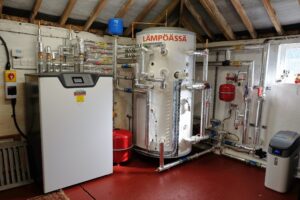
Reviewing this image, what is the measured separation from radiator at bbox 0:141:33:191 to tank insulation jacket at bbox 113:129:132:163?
3.97 feet

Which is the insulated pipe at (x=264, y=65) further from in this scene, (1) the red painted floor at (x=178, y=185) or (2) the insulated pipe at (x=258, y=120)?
(1) the red painted floor at (x=178, y=185)

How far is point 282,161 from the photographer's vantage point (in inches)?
111

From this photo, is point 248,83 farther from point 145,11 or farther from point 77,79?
point 77,79

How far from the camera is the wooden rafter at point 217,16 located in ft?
11.2

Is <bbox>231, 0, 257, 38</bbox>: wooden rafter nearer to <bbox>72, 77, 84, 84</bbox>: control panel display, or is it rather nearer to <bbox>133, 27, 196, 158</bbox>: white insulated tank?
<bbox>133, 27, 196, 158</bbox>: white insulated tank

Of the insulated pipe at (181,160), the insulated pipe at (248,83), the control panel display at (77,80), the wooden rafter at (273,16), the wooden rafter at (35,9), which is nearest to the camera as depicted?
the control panel display at (77,80)

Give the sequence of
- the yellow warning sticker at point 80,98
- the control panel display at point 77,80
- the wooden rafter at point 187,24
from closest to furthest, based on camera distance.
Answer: the control panel display at point 77,80 < the yellow warning sticker at point 80,98 < the wooden rafter at point 187,24

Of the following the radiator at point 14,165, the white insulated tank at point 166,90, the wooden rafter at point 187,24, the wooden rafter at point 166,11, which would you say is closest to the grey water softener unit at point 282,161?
the white insulated tank at point 166,90

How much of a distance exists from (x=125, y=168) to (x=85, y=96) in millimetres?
1378

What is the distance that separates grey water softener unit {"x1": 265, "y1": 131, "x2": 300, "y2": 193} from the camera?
2.79 metres

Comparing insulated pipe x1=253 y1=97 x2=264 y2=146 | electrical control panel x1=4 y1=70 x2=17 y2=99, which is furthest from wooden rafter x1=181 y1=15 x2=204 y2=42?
electrical control panel x1=4 y1=70 x2=17 y2=99

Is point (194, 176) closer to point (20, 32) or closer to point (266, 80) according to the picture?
point (266, 80)

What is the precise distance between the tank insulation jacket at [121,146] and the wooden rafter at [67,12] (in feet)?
6.23

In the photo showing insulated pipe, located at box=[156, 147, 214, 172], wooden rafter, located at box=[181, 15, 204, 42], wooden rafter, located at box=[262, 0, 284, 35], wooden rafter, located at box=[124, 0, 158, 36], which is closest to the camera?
wooden rafter, located at box=[262, 0, 284, 35]
